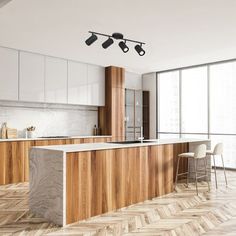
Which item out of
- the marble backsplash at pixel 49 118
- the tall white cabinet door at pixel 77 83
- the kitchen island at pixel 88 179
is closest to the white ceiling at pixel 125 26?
the tall white cabinet door at pixel 77 83

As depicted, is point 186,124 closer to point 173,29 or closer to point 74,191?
point 173,29

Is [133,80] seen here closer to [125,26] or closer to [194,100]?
[194,100]

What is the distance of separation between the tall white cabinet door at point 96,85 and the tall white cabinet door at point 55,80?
0.75 metres

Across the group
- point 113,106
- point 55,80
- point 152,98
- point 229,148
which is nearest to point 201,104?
point 229,148

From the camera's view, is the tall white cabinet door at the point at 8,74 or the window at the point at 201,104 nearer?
the tall white cabinet door at the point at 8,74

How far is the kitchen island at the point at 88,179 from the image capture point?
10.4 ft

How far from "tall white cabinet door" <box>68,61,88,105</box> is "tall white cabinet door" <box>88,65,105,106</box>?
13 cm

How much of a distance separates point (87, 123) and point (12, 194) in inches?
122

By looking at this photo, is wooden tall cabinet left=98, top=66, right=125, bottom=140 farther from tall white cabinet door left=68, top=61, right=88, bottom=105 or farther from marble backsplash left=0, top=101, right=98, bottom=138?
tall white cabinet door left=68, top=61, right=88, bottom=105

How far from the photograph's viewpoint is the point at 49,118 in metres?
6.57

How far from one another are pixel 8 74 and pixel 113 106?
2.69 metres

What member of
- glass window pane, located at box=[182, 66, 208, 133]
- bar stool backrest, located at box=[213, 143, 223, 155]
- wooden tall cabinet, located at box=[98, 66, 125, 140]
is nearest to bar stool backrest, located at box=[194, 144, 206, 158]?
bar stool backrest, located at box=[213, 143, 223, 155]

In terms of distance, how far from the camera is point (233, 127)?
6.80 meters

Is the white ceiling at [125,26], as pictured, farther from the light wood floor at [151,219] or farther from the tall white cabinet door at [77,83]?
the light wood floor at [151,219]
